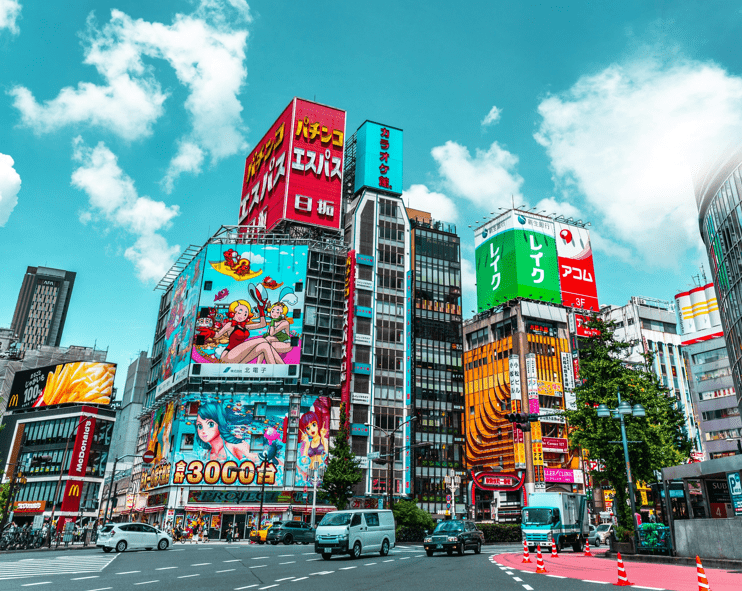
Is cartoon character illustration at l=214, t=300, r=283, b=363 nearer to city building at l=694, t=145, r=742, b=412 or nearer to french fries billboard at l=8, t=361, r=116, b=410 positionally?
french fries billboard at l=8, t=361, r=116, b=410

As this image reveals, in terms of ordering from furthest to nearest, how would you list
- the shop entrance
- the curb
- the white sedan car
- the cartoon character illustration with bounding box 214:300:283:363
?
1. the cartoon character illustration with bounding box 214:300:283:363
2. the shop entrance
3. the white sedan car
4. the curb

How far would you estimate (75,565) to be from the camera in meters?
24.1

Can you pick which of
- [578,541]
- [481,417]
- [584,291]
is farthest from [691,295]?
[578,541]

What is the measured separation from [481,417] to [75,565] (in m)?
81.2

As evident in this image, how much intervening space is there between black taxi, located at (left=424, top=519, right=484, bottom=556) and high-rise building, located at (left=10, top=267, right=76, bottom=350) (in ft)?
622

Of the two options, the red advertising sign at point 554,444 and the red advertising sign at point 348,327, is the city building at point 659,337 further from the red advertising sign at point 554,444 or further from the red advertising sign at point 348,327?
the red advertising sign at point 348,327

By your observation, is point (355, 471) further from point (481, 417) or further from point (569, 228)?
point (569, 228)

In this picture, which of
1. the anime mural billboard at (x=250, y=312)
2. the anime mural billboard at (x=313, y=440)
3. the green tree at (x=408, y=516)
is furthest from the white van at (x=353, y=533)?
the anime mural billboard at (x=250, y=312)

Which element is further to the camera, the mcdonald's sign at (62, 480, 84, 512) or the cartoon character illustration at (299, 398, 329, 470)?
the mcdonald's sign at (62, 480, 84, 512)

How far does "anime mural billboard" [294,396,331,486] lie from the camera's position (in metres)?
74.2

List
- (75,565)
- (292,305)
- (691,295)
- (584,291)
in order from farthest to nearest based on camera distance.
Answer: (691,295) → (584,291) → (292,305) → (75,565)

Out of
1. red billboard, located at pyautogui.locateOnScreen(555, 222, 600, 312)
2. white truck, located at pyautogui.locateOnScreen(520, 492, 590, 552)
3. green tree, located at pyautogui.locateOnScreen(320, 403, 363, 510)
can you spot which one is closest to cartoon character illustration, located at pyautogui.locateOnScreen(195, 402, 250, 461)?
green tree, located at pyautogui.locateOnScreen(320, 403, 363, 510)

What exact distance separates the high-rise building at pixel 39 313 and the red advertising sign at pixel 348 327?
144 metres

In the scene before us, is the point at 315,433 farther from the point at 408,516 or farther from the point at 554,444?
the point at 554,444
